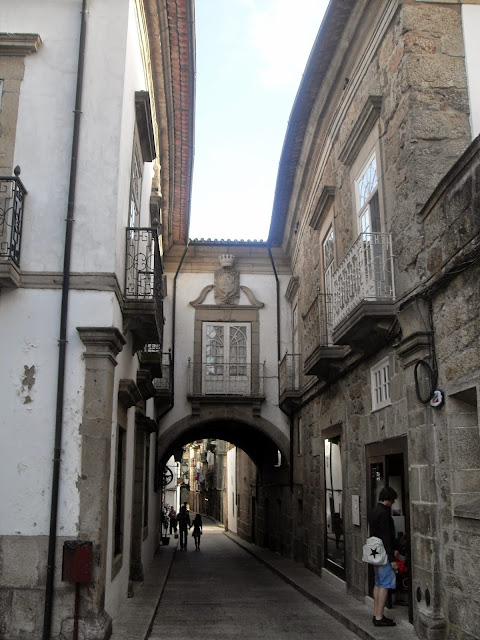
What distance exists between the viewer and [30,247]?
7852 millimetres

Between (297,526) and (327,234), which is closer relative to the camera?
(327,234)

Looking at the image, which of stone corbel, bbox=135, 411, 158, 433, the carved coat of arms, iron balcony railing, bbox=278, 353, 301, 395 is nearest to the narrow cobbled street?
stone corbel, bbox=135, 411, 158, 433

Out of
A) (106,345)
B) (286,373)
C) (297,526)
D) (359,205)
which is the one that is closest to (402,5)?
(359,205)

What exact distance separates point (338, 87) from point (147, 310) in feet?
17.1

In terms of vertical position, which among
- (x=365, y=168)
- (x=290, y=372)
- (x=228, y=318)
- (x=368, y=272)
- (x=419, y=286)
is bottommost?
(x=419, y=286)

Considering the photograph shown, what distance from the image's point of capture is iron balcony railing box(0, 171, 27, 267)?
7.55 m

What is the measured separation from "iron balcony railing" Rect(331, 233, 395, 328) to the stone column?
2.92 m

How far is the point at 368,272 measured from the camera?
838cm

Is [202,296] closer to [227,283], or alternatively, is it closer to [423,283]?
[227,283]

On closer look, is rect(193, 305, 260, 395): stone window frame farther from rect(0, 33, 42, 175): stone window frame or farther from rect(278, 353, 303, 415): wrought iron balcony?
rect(0, 33, 42, 175): stone window frame

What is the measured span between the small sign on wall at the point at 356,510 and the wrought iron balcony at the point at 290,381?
5.79 meters

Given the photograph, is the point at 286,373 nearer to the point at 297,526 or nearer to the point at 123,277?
the point at 297,526

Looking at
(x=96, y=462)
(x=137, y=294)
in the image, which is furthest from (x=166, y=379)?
(x=96, y=462)

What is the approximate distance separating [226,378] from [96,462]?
34.6ft
